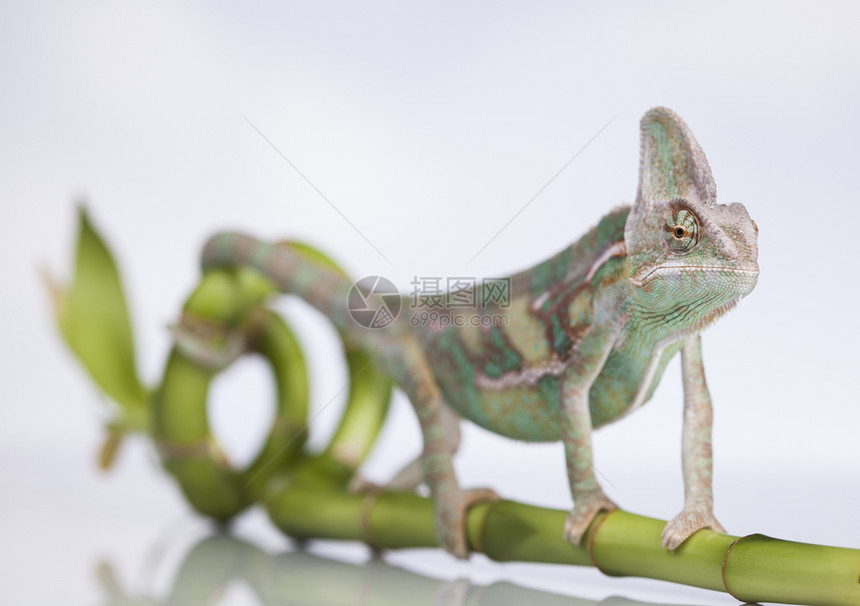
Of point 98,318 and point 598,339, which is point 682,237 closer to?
point 598,339

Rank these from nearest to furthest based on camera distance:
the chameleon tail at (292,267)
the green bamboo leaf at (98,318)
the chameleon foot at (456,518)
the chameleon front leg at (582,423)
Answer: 1. the chameleon front leg at (582,423)
2. the chameleon foot at (456,518)
3. the chameleon tail at (292,267)
4. the green bamboo leaf at (98,318)

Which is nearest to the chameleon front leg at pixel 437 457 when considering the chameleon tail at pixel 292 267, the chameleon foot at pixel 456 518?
the chameleon foot at pixel 456 518

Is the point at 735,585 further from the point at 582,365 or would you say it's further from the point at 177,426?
the point at 177,426

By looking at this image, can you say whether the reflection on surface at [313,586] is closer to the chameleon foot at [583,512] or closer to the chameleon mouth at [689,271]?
the chameleon foot at [583,512]

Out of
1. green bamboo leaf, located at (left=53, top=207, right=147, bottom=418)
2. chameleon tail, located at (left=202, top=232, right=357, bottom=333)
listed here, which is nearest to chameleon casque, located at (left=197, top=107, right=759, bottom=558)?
chameleon tail, located at (left=202, top=232, right=357, bottom=333)

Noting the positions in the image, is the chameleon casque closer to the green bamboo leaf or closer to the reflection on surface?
the reflection on surface

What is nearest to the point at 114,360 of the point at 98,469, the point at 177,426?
the point at 98,469
